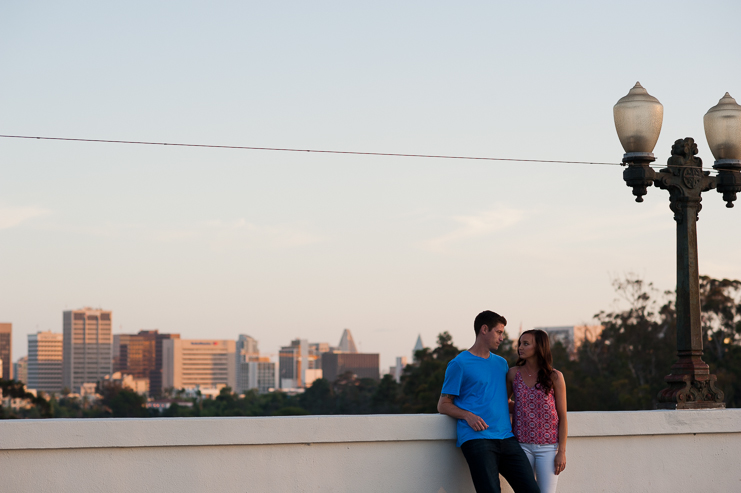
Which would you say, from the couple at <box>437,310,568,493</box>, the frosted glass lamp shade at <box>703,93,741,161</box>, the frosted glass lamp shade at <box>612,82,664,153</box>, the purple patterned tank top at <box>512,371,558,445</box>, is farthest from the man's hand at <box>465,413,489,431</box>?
the frosted glass lamp shade at <box>703,93,741,161</box>

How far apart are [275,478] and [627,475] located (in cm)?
258

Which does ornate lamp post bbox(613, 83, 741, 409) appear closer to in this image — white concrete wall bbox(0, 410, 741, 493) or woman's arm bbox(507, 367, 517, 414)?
white concrete wall bbox(0, 410, 741, 493)

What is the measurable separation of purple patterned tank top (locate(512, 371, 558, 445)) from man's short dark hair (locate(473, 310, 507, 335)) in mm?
452

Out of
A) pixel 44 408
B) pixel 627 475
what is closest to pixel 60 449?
pixel 627 475

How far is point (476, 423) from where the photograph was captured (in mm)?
5535

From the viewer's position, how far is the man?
5.50 metres

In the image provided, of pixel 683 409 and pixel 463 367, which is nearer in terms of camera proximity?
pixel 463 367

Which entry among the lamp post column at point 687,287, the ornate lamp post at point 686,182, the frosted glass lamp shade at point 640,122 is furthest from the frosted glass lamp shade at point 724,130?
the frosted glass lamp shade at point 640,122

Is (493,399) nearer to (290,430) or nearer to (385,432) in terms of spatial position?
(385,432)

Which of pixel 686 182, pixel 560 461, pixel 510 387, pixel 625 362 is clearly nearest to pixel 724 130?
pixel 686 182

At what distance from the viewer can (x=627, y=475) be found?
20.7 feet

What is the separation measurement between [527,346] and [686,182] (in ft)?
8.48

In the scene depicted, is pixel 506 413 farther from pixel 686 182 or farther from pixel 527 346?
pixel 686 182

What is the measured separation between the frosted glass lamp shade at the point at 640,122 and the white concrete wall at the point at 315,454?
2.26 meters
